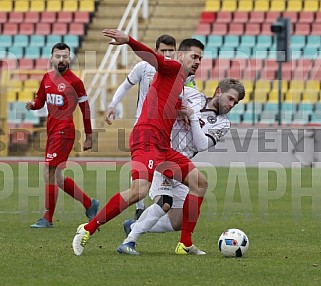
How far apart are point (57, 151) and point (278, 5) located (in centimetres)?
1887

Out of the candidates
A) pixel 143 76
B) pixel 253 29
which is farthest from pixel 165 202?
pixel 253 29

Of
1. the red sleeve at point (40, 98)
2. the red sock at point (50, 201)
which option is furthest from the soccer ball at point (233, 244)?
A: the red sleeve at point (40, 98)

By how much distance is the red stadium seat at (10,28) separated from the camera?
99.1 ft

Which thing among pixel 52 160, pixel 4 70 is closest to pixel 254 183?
pixel 52 160

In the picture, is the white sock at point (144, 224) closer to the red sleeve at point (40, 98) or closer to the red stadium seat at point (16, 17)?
the red sleeve at point (40, 98)

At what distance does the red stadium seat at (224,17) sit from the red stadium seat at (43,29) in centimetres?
517

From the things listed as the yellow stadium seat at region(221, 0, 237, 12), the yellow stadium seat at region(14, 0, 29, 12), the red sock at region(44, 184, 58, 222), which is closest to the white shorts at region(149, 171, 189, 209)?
the red sock at region(44, 184, 58, 222)

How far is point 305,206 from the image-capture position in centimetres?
1434

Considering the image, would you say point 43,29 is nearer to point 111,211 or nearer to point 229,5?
point 229,5

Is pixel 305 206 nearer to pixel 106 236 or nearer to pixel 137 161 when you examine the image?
pixel 106 236

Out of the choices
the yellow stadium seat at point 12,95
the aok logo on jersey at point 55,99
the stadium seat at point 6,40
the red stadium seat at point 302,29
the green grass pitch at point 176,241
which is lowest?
the green grass pitch at point 176,241

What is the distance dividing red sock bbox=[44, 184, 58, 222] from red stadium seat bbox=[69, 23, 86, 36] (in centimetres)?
1834

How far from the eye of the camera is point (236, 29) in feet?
94.3

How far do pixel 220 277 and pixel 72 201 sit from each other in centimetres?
788
